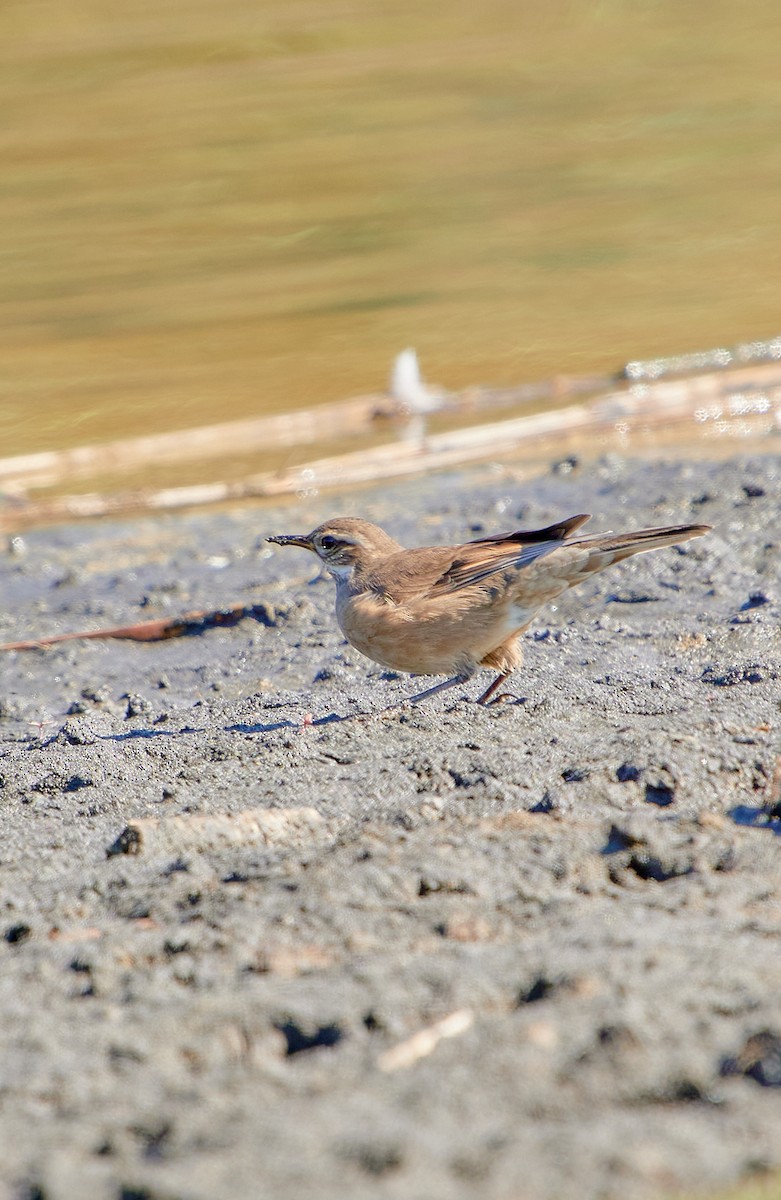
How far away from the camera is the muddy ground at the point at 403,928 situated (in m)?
2.77

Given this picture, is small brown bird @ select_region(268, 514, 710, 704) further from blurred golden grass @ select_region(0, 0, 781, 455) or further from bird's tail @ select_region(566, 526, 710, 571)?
blurred golden grass @ select_region(0, 0, 781, 455)

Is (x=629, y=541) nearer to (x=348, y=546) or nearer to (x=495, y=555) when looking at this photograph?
(x=495, y=555)

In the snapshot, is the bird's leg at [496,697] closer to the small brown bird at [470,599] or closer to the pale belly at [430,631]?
the small brown bird at [470,599]

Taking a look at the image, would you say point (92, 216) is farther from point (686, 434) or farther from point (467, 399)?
point (686, 434)

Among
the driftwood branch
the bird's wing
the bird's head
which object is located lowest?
the driftwood branch

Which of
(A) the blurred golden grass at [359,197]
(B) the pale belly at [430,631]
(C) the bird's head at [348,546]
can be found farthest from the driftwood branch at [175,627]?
(A) the blurred golden grass at [359,197]

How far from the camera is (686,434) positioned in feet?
33.7

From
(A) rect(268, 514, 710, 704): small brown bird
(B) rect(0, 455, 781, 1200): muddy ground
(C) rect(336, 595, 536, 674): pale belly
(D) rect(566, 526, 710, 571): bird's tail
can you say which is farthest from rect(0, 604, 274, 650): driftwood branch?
(D) rect(566, 526, 710, 571): bird's tail

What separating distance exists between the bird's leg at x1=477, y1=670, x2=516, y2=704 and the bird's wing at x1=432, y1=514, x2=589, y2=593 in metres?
0.42

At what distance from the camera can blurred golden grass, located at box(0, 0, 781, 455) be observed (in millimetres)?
12875

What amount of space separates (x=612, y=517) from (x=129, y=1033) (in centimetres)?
572

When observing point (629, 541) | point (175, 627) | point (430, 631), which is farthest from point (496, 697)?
point (175, 627)

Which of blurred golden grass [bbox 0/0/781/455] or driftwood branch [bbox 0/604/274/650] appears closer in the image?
driftwood branch [bbox 0/604/274/650]

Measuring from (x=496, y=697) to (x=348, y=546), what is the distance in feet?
4.25
